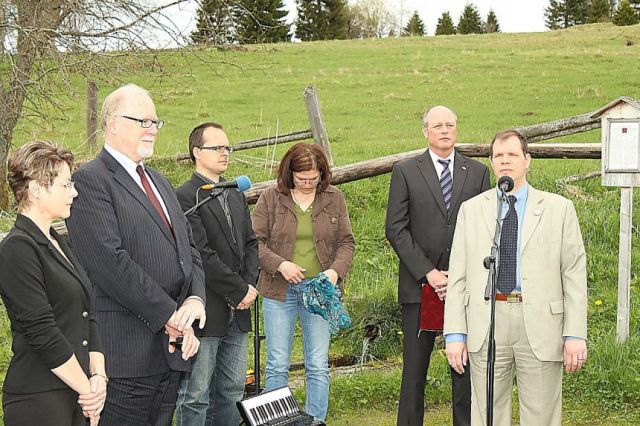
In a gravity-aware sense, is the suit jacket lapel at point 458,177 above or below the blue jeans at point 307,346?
above

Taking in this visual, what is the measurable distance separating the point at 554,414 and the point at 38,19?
6869 millimetres

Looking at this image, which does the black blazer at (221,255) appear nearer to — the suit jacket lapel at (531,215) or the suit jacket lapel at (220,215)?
the suit jacket lapel at (220,215)

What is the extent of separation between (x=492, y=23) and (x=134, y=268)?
195ft

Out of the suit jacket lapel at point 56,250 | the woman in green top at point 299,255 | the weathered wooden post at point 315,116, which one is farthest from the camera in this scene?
the weathered wooden post at point 315,116

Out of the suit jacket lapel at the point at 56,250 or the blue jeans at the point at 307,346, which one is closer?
the suit jacket lapel at the point at 56,250

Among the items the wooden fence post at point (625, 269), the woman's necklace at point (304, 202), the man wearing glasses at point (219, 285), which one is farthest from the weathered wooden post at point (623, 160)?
the man wearing glasses at point (219, 285)

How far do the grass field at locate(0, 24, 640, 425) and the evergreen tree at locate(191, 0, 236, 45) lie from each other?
0.22m

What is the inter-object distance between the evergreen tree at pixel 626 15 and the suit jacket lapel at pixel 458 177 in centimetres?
4258

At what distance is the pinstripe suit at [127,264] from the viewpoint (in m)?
3.84

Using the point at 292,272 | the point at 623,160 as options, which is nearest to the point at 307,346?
the point at 292,272

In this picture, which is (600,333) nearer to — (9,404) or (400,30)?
(9,404)

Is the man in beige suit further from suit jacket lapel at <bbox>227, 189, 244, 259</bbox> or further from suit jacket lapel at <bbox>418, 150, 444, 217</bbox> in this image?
suit jacket lapel at <bbox>227, 189, 244, 259</bbox>

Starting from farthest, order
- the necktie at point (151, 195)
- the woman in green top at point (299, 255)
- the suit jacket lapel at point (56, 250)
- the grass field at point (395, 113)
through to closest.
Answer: the grass field at point (395, 113) → the woman in green top at point (299, 255) → the necktie at point (151, 195) → the suit jacket lapel at point (56, 250)

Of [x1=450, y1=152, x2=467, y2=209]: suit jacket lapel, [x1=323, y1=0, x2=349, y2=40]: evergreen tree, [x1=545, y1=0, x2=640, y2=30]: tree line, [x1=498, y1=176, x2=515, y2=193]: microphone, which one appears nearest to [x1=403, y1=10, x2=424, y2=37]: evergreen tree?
[x1=545, y1=0, x2=640, y2=30]: tree line
